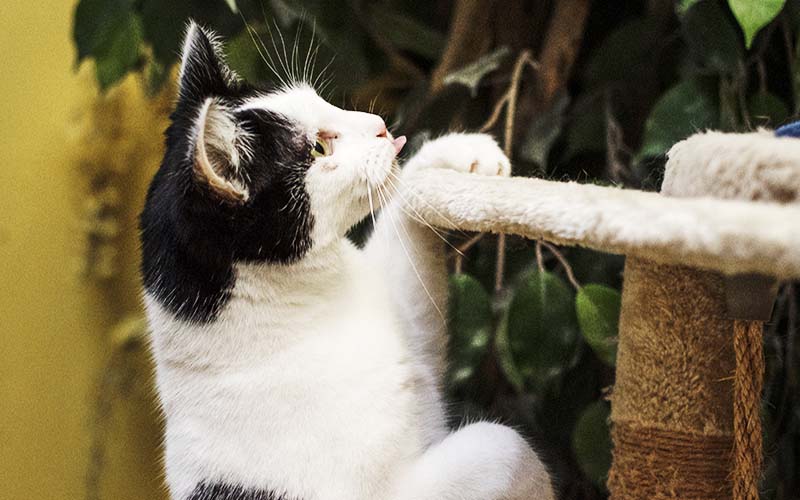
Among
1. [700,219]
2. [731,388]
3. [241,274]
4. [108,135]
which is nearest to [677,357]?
[731,388]

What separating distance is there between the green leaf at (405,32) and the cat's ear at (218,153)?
71 cm

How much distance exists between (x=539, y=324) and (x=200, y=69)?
0.63 metres

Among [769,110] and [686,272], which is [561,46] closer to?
[769,110]

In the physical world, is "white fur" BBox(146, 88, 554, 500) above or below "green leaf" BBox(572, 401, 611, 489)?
above

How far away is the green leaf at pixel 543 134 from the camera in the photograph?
52.6 inches

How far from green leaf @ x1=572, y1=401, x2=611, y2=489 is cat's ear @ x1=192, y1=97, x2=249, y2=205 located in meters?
0.72

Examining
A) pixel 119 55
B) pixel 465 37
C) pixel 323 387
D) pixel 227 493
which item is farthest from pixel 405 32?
pixel 227 493

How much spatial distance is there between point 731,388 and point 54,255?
1.66 meters

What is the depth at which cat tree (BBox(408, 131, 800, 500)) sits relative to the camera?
0.55 m

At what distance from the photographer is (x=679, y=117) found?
1.19 m

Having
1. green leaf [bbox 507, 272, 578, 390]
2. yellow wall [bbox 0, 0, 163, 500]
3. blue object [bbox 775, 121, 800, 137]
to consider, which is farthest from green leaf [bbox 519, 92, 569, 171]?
yellow wall [bbox 0, 0, 163, 500]

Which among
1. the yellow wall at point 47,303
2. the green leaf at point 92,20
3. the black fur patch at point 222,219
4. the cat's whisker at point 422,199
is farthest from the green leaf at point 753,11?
the yellow wall at point 47,303

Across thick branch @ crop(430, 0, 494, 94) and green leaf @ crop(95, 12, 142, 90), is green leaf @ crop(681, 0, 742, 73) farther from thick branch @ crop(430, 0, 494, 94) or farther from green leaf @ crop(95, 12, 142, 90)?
green leaf @ crop(95, 12, 142, 90)

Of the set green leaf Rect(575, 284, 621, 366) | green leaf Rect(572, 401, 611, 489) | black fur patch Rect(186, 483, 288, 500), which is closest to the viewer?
black fur patch Rect(186, 483, 288, 500)
